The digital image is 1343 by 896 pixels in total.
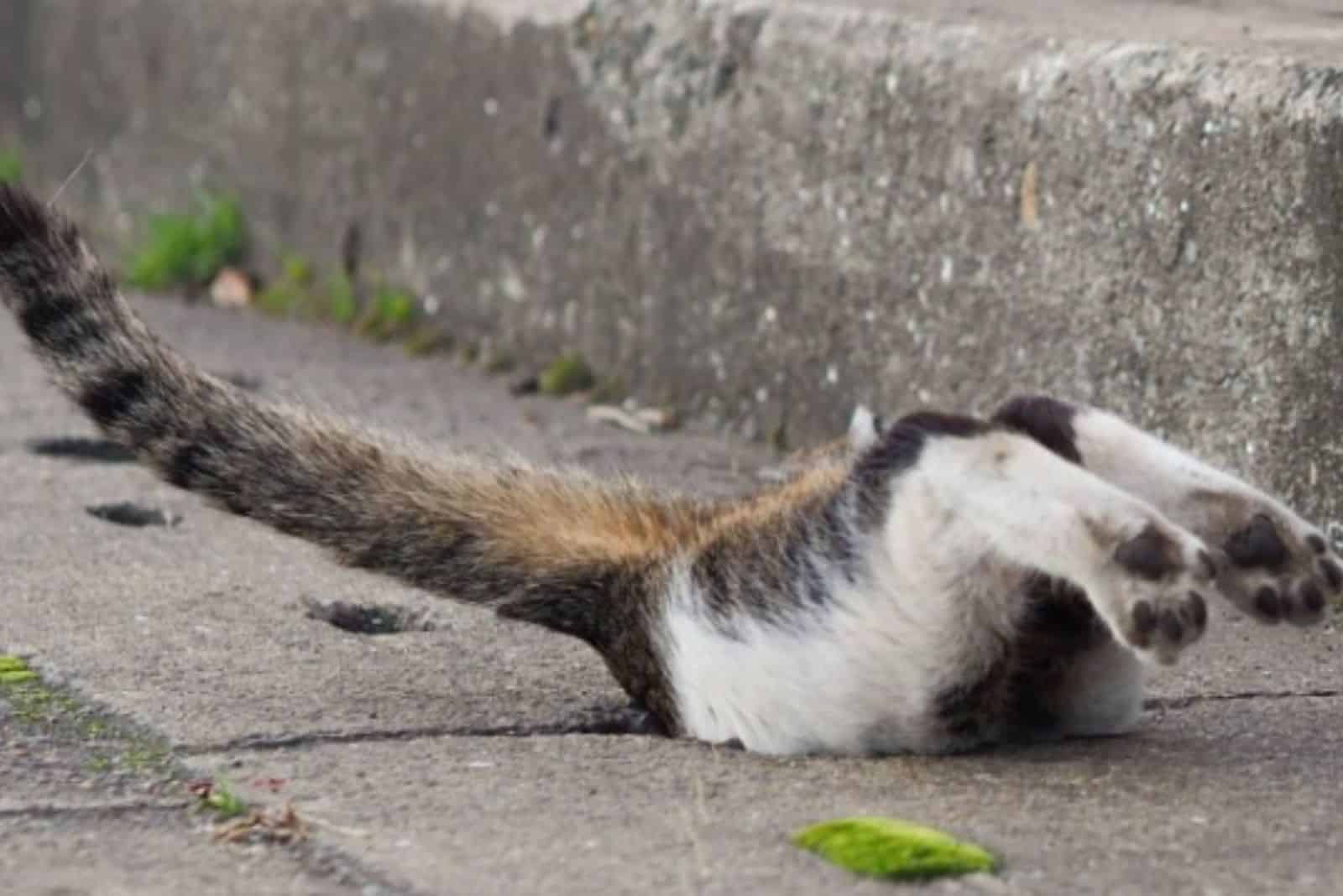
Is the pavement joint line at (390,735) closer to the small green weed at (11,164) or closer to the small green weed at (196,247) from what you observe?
the small green weed at (196,247)

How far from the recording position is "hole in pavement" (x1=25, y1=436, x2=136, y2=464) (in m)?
5.28

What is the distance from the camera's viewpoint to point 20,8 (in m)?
8.33

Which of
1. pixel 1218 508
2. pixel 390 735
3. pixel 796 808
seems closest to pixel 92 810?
pixel 390 735

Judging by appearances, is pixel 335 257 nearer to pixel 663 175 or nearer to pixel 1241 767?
pixel 663 175

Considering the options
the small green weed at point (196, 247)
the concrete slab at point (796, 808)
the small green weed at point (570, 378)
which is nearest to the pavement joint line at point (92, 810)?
the concrete slab at point (796, 808)

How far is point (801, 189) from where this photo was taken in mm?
5332

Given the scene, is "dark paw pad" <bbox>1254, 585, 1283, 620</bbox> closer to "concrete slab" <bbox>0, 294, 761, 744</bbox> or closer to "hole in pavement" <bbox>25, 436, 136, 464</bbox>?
"concrete slab" <bbox>0, 294, 761, 744</bbox>

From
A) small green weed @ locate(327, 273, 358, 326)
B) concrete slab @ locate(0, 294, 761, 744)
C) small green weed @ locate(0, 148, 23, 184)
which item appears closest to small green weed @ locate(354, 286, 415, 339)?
small green weed @ locate(327, 273, 358, 326)

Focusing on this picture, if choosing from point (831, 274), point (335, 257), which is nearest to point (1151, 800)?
point (831, 274)

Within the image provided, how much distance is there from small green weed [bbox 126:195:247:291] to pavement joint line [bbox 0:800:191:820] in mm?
4472

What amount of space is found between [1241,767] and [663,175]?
9.19 ft

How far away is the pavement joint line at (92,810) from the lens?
2994 millimetres

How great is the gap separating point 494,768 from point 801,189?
7.79 feet

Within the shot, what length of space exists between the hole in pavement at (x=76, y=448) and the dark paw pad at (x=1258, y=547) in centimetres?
274
